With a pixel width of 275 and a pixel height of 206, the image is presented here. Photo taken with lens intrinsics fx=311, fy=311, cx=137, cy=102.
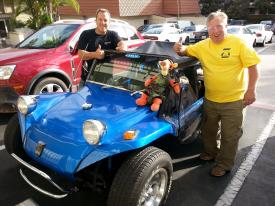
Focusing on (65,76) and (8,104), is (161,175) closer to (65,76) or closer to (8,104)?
(8,104)

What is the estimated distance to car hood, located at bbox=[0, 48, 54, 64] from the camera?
5.33 m

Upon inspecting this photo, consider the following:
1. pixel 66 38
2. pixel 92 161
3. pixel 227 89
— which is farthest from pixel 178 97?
pixel 66 38

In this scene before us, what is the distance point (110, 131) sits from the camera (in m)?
2.90

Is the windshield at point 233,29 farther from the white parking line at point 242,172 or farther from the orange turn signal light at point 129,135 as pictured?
the orange turn signal light at point 129,135

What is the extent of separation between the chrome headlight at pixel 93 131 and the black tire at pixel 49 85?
3035 millimetres

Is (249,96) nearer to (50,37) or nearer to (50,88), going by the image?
(50,88)

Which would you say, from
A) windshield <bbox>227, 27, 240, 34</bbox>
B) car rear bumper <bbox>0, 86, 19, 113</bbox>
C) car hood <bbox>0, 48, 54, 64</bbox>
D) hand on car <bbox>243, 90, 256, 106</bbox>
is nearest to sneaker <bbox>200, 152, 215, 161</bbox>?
hand on car <bbox>243, 90, 256, 106</bbox>

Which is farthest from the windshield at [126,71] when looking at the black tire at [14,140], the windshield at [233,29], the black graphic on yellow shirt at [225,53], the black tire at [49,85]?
the windshield at [233,29]

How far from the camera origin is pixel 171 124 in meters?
3.23

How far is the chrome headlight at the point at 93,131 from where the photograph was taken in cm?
278

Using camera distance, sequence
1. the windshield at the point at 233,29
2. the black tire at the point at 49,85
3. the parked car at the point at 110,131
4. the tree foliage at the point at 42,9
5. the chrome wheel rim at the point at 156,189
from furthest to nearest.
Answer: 1. the tree foliage at the point at 42,9
2. the windshield at the point at 233,29
3. the black tire at the point at 49,85
4. the chrome wheel rim at the point at 156,189
5. the parked car at the point at 110,131

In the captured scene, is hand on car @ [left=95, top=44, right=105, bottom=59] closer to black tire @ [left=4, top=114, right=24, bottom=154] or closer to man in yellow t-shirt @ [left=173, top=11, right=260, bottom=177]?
man in yellow t-shirt @ [left=173, top=11, right=260, bottom=177]

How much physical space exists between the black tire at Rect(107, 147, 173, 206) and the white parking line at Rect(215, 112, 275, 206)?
877 mm

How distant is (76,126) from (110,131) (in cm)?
40
